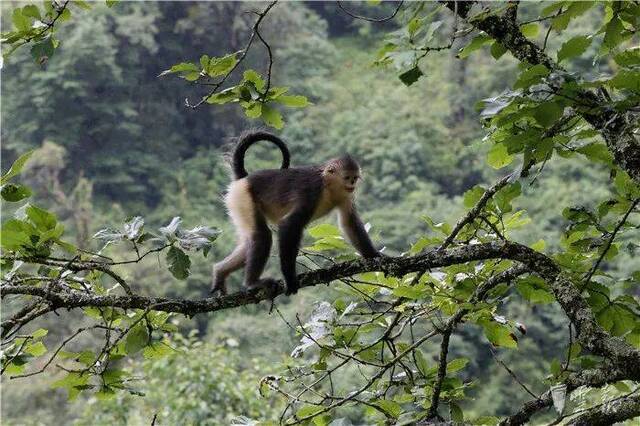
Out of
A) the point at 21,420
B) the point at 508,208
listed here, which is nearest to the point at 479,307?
the point at 508,208

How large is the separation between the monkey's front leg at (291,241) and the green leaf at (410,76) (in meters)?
1.09

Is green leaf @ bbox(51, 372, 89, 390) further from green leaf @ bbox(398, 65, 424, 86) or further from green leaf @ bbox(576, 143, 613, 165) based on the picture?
green leaf @ bbox(576, 143, 613, 165)

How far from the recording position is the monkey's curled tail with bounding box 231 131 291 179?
400 centimetres

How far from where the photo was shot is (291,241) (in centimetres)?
380

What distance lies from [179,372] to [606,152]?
23.2 ft

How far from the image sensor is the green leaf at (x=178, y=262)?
2.67 metres

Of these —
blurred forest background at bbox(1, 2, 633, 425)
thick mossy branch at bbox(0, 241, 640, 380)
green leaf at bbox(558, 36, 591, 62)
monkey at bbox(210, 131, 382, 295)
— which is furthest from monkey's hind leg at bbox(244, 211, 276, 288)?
blurred forest background at bbox(1, 2, 633, 425)

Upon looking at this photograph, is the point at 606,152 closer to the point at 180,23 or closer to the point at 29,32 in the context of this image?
the point at 29,32

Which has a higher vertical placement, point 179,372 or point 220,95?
point 220,95

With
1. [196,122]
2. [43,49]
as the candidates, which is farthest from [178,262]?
[196,122]

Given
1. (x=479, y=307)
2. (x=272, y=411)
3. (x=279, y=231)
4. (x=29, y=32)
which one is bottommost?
(x=272, y=411)

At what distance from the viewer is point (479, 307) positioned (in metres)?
2.65

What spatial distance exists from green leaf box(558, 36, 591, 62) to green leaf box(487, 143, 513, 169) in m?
0.59

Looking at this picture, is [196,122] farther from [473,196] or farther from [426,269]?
[426,269]
